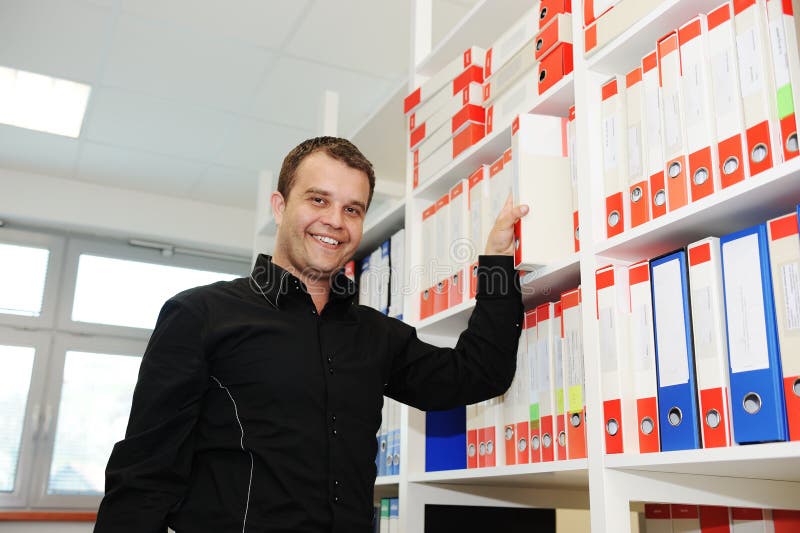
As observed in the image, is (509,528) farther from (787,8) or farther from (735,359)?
(787,8)

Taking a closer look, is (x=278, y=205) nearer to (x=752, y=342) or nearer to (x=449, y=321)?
(x=449, y=321)

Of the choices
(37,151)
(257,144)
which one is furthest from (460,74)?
(37,151)

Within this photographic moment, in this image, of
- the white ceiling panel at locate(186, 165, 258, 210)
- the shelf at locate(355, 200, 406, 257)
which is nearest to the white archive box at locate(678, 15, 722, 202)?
the shelf at locate(355, 200, 406, 257)

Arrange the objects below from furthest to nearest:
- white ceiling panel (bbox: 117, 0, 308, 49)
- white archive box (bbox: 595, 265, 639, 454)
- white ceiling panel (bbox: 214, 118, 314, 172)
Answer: white ceiling panel (bbox: 214, 118, 314, 172)
white ceiling panel (bbox: 117, 0, 308, 49)
white archive box (bbox: 595, 265, 639, 454)

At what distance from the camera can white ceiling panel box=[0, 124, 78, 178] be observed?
3.95 meters

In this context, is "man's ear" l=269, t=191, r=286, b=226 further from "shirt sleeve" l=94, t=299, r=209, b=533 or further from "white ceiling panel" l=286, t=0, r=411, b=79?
"white ceiling panel" l=286, t=0, r=411, b=79

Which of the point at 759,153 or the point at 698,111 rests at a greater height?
the point at 698,111

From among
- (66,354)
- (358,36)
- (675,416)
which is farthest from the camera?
(66,354)

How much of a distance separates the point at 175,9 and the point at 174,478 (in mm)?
2177

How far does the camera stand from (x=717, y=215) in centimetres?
108

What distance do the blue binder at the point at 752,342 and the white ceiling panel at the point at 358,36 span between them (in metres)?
2.14

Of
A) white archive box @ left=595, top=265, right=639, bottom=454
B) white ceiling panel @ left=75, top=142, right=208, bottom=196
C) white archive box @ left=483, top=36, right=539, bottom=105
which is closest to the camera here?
white archive box @ left=595, top=265, right=639, bottom=454

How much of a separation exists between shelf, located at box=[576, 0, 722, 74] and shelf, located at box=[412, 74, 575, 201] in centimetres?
9

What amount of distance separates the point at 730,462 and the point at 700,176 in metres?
0.40
